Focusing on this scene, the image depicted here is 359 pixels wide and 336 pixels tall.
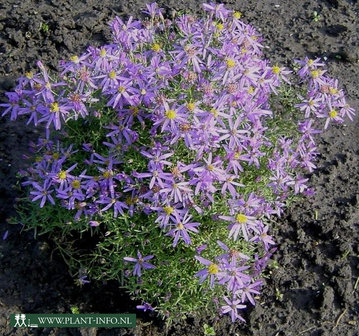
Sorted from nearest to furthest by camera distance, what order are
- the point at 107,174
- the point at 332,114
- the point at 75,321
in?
the point at 107,174 → the point at 332,114 → the point at 75,321

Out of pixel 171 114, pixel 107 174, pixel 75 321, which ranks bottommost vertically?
pixel 75 321

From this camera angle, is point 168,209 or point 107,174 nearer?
point 168,209

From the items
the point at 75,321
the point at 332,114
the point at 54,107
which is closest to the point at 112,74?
the point at 54,107

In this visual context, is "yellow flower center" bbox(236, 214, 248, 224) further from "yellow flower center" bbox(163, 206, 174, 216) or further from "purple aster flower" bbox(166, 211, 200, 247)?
"yellow flower center" bbox(163, 206, 174, 216)

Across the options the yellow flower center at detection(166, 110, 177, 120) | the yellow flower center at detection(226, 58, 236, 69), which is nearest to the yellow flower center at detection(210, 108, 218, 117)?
the yellow flower center at detection(166, 110, 177, 120)

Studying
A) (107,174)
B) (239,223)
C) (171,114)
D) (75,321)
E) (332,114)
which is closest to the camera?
(171,114)

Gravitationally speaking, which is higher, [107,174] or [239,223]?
[239,223]

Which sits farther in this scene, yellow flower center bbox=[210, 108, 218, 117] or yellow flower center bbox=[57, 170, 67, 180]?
yellow flower center bbox=[57, 170, 67, 180]

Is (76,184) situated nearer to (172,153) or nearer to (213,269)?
(172,153)

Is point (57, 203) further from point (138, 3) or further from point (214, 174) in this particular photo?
point (138, 3)
